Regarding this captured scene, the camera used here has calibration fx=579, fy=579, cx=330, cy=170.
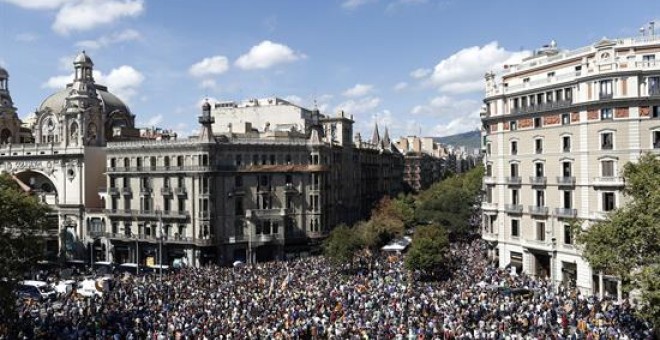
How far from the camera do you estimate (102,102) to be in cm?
7738

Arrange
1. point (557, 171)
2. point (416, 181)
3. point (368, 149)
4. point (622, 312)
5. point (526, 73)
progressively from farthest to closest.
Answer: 1. point (416, 181)
2. point (368, 149)
3. point (526, 73)
4. point (557, 171)
5. point (622, 312)

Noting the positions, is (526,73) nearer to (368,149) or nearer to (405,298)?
(405,298)

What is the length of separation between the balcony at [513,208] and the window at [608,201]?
8.60m

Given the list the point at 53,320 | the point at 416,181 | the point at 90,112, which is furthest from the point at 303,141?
the point at 416,181

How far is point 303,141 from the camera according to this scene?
228 ft

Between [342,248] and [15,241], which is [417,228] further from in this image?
[15,241]

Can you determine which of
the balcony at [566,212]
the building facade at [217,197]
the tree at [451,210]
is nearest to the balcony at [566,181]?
the balcony at [566,212]

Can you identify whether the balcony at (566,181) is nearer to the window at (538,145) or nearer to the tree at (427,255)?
the window at (538,145)

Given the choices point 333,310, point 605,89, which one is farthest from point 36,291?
point 605,89

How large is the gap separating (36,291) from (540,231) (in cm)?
4153

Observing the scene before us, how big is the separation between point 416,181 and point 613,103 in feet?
310

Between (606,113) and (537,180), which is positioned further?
(537,180)

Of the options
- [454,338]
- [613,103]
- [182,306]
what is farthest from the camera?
[613,103]

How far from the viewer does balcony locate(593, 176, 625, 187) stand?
42.8 m
